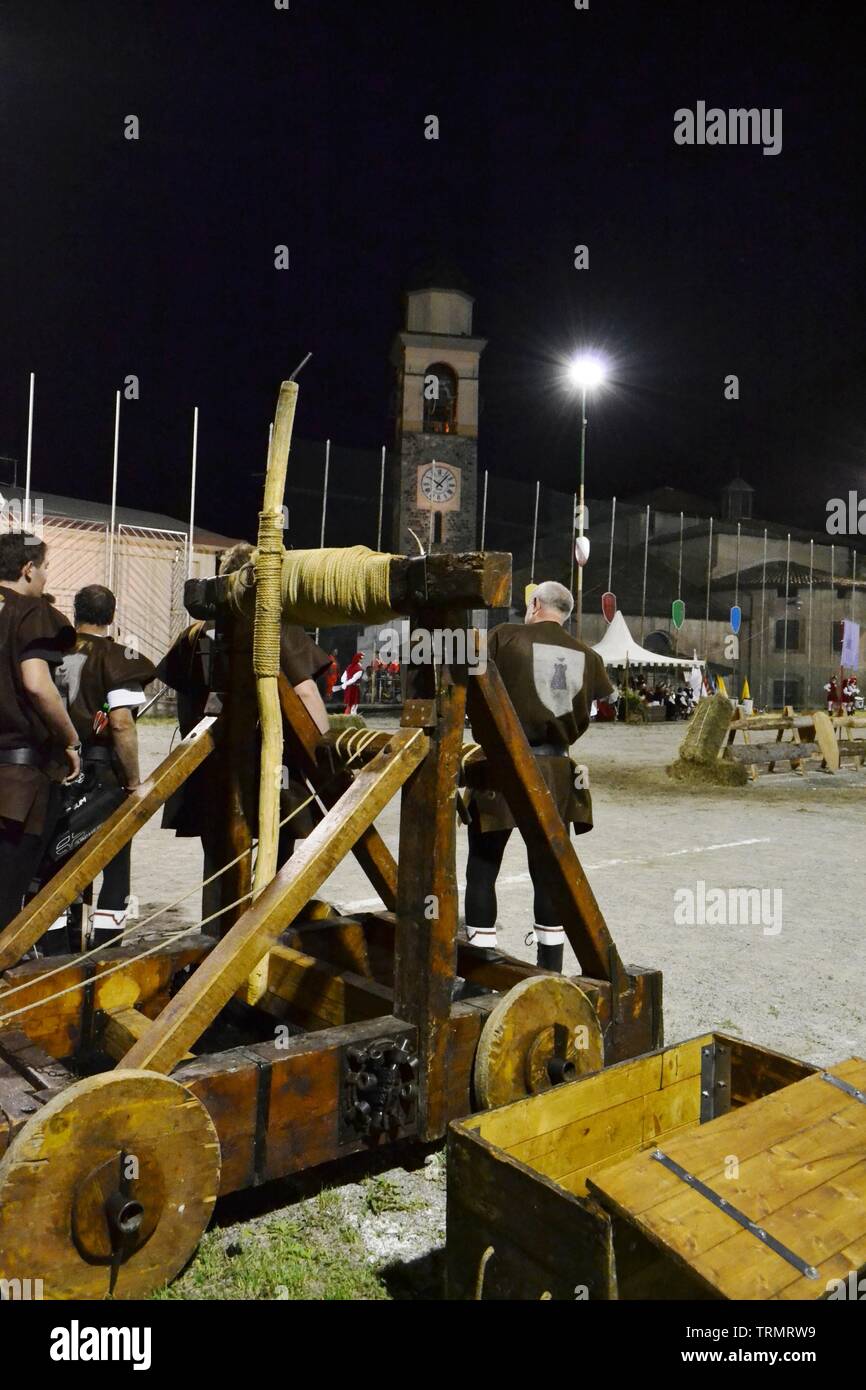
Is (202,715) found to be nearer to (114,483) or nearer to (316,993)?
(316,993)

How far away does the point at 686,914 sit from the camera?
648 cm

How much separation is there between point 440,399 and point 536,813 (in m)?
40.6

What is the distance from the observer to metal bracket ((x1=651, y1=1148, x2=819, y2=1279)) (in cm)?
194

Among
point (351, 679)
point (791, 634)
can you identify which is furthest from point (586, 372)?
point (791, 634)

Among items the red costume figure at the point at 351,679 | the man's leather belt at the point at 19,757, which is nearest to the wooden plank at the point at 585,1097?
the man's leather belt at the point at 19,757

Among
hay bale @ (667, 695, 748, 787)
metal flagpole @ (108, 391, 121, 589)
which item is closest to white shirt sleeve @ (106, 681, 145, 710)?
hay bale @ (667, 695, 748, 787)

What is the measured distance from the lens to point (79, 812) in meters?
4.57

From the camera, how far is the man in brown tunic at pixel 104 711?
457 cm

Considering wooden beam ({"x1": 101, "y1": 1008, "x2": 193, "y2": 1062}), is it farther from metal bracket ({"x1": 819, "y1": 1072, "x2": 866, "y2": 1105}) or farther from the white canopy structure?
the white canopy structure

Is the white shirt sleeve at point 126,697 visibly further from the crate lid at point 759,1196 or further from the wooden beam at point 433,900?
the crate lid at point 759,1196

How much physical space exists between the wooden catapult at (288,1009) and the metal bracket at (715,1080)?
38 cm

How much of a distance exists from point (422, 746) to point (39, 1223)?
1.53 meters

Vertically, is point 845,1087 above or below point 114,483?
below
